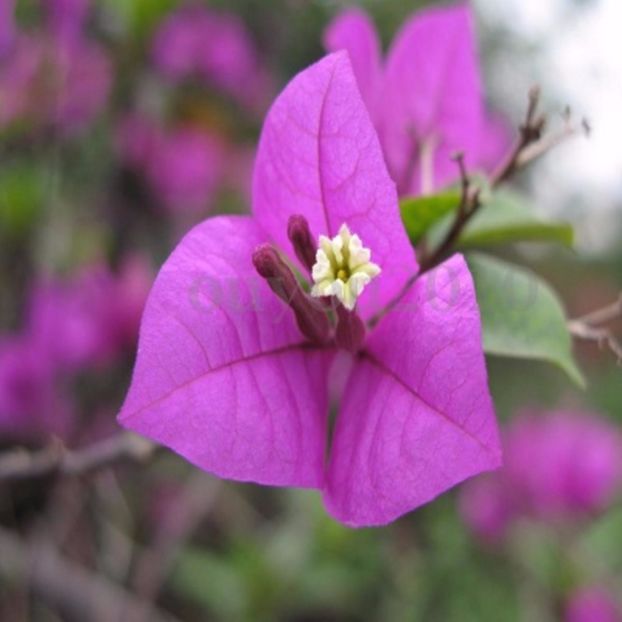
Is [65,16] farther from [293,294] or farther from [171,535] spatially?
[293,294]

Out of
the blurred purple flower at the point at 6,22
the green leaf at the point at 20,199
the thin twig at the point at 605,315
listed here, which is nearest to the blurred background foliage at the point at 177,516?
the green leaf at the point at 20,199

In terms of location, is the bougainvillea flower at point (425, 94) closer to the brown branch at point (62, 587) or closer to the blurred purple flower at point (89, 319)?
the blurred purple flower at point (89, 319)

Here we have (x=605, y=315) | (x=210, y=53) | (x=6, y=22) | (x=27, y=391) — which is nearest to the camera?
(x=605, y=315)

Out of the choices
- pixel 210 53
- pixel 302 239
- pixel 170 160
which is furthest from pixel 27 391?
pixel 210 53

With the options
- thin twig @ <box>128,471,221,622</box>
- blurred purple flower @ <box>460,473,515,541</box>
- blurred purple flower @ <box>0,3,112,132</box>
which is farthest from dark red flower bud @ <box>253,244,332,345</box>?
blurred purple flower @ <box>460,473,515,541</box>

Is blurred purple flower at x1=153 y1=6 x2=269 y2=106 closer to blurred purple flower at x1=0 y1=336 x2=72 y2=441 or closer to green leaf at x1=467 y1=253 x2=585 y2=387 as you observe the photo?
blurred purple flower at x1=0 y1=336 x2=72 y2=441

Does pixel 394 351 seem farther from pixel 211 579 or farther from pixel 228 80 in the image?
pixel 228 80
